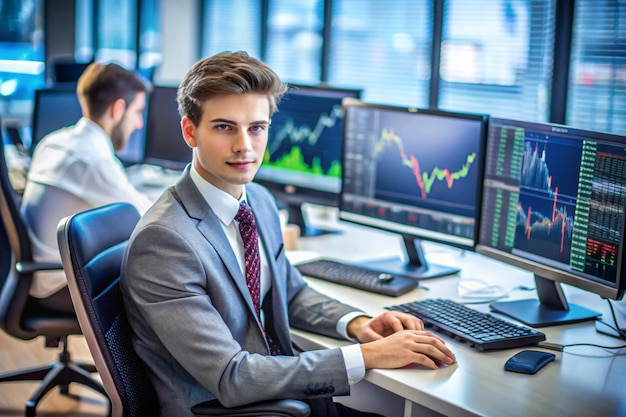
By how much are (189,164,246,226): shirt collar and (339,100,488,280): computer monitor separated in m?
0.76

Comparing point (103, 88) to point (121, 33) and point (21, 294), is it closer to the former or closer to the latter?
point (21, 294)

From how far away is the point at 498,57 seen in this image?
181 inches

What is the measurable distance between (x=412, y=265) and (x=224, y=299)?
38.9 inches

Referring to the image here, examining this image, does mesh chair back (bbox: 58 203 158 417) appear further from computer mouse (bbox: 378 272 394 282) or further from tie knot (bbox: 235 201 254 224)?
computer mouse (bbox: 378 272 394 282)

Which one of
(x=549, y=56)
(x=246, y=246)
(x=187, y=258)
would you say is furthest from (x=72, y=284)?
(x=549, y=56)

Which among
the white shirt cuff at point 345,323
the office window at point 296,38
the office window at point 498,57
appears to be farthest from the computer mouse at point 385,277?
the office window at point 296,38

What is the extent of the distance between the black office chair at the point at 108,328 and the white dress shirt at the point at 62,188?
1130mm

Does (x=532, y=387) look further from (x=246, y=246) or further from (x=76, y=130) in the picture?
(x=76, y=130)

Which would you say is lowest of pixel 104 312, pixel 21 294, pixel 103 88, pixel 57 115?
pixel 21 294

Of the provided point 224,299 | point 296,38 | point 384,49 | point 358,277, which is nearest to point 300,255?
point 358,277

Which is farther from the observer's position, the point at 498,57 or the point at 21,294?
the point at 498,57

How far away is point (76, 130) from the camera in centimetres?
321

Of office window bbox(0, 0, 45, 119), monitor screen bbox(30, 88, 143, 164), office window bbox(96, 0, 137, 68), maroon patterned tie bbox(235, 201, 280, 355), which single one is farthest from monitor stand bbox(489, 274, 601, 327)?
office window bbox(96, 0, 137, 68)

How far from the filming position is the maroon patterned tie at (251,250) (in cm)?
196
